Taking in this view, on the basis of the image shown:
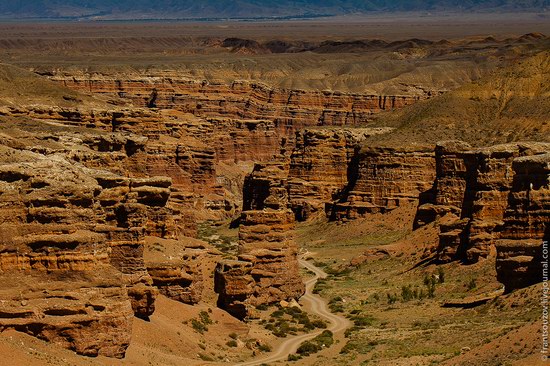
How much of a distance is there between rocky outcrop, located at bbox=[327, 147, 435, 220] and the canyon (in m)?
0.09

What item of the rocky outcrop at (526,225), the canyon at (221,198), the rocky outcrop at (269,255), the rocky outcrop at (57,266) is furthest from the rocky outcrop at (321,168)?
the rocky outcrop at (57,266)

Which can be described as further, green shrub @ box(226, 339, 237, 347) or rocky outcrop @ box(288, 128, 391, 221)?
rocky outcrop @ box(288, 128, 391, 221)

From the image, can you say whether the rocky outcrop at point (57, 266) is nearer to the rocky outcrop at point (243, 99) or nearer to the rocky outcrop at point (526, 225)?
the rocky outcrop at point (526, 225)

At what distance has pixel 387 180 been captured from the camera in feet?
318

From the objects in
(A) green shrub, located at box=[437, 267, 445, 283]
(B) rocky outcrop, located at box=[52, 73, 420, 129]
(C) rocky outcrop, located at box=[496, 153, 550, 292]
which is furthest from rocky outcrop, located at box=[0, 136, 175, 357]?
(B) rocky outcrop, located at box=[52, 73, 420, 129]

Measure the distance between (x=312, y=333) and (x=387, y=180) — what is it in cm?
3853

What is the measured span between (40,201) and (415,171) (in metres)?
59.9

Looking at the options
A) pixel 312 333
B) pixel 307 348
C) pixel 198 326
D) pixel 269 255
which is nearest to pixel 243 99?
pixel 269 255

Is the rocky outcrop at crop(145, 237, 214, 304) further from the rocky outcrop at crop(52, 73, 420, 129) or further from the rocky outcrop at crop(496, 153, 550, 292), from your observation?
the rocky outcrop at crop(52, 73, 420, 129)

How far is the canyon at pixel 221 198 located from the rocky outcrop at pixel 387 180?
85 mm

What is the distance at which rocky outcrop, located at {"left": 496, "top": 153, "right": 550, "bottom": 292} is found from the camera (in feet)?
179

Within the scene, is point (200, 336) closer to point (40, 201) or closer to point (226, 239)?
point (40, 201)

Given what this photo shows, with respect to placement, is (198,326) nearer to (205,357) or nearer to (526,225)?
(205,357)

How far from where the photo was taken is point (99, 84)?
18125 cm
